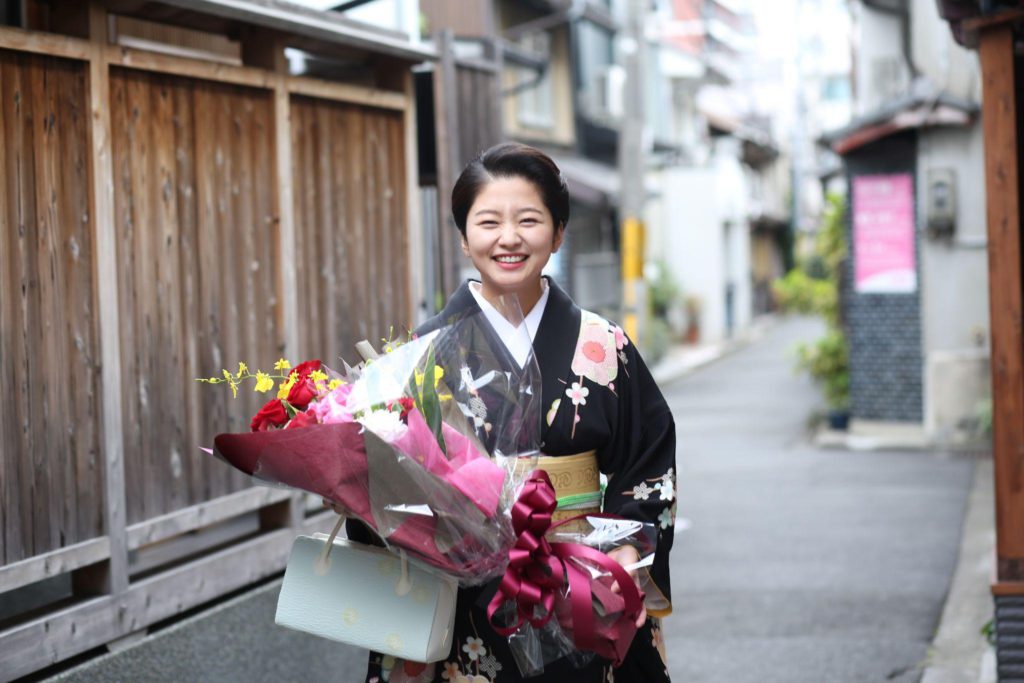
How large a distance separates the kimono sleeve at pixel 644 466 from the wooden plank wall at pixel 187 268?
6.91 ft

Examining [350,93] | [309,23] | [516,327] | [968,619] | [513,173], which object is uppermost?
[309,23]

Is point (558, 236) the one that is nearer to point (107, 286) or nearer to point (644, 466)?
point (644, 466)

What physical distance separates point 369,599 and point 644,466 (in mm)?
833

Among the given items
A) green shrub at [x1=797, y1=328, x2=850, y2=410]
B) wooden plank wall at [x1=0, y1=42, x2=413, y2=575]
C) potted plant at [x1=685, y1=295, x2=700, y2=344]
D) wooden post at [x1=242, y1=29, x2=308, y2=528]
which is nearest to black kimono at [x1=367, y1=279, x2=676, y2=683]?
wooden plank wall at [x1=0, y1=42, x2=413, y2=575]

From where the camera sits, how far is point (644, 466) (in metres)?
3.49

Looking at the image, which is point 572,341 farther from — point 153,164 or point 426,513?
point 153,164

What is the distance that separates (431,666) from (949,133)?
1299 centimetres

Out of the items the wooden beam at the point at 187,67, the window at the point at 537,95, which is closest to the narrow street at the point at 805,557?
the wooden beam at the point at 187,67

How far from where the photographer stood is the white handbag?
3.06 m

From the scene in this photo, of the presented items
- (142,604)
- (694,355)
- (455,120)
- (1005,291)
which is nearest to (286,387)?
(142,604)

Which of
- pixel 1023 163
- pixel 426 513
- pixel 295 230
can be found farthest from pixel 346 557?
pixel 1023 163

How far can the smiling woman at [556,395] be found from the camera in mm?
3377

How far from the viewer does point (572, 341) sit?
139 inches

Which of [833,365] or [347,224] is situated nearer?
[347,224]
